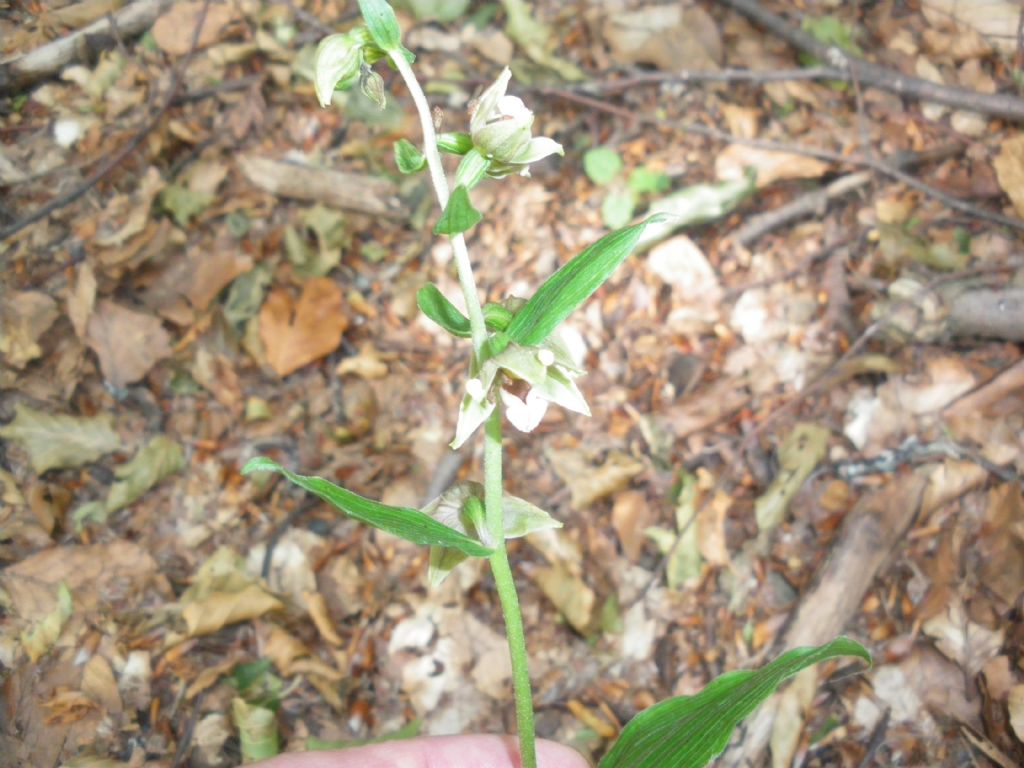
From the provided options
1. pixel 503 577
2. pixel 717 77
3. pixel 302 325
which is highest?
pixel 503 577

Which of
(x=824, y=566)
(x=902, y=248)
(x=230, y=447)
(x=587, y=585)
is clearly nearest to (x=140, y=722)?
(x=230, y=447)

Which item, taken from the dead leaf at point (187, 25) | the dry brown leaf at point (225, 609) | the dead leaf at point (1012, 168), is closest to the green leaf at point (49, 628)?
the dry brown leaf at point (225, 609)

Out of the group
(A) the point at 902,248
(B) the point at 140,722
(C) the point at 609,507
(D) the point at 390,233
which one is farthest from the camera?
(D) the point at 390,233

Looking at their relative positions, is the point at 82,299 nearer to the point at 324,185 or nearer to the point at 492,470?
the point at 324,185

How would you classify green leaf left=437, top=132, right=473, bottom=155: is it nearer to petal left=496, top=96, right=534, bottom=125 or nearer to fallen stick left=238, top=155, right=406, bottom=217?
petal left=496, top=96, right=534, bottom=125

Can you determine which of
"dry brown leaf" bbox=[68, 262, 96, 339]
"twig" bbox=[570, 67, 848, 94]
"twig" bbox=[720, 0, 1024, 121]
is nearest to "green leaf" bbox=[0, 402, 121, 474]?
"dry brown leaf" bbox=[68, 262, 96, 339]

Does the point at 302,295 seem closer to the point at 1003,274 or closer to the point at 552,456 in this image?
the point at 552,456

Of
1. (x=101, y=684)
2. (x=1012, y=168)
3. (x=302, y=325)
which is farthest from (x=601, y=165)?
(x=101, y=684)
